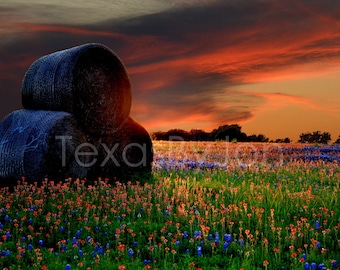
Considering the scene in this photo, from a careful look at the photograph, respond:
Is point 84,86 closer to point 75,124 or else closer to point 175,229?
point 75,124

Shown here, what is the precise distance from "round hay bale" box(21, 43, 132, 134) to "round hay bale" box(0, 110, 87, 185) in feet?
1.39

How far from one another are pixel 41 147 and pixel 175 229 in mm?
4724

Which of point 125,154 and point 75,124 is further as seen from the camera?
point 125,154

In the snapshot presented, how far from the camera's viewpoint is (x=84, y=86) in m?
11.9

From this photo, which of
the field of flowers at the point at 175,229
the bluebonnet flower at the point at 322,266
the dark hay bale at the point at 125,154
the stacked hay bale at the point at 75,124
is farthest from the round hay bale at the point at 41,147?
the bluebonnet flower at the point at 322,266

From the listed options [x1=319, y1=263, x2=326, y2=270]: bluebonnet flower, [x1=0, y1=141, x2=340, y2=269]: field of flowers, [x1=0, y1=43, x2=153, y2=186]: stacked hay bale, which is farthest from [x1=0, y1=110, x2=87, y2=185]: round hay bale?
[x1=319, y1=263, x2=326, y2=270]: bluebonnet flower

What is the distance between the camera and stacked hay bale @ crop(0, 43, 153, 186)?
1103 cm

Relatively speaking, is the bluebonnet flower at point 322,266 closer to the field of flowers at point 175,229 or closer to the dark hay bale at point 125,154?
the field of flowers at point 175,229

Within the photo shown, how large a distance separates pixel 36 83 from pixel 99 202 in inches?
173

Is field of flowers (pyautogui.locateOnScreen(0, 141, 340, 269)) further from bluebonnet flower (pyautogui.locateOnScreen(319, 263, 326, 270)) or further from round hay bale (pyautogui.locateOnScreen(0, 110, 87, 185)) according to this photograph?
round hay bale (pyautogui.locateOnScreen(0, 110, 87, 185))

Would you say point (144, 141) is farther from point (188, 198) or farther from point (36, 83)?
point (188, 198)

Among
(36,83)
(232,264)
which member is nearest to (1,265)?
(232,264)

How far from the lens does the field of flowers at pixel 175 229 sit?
20.0 feet

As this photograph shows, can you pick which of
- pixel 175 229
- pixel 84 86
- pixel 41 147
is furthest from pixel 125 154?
pixel 175 229
